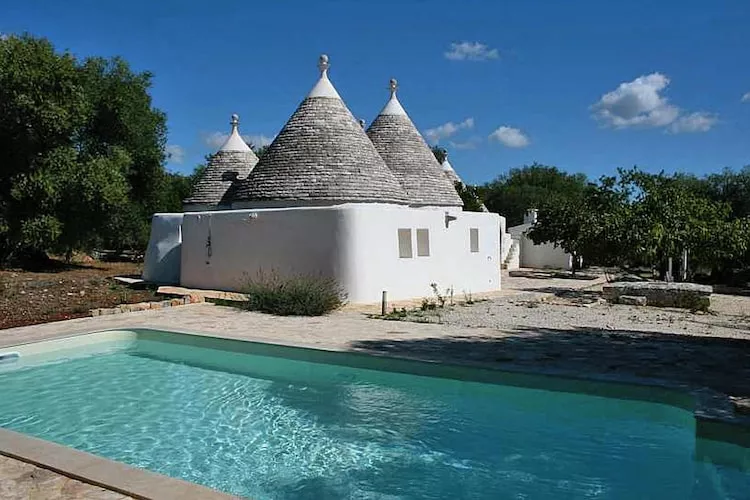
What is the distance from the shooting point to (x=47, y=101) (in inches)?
995

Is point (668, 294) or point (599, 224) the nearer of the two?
point (668, 294)

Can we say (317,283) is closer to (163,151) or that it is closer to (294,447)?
(294,447)

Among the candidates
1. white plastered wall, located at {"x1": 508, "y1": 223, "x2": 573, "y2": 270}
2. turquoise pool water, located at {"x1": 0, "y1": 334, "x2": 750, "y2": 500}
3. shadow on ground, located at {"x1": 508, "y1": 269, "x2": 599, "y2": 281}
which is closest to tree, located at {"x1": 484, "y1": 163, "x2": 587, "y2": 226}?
white plastered wall, located at {"x1": 508, "y1": 223, "x2": 573, "y2": 270}

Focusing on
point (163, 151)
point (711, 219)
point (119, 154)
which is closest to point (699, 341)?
point (711, 219)

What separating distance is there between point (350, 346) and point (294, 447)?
344 cm

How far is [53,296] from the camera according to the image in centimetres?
1797

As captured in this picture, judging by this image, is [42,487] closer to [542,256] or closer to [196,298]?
[196,298]

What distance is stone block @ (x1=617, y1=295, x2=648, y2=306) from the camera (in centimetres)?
1895

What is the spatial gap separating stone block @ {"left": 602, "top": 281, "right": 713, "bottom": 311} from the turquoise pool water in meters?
12.8

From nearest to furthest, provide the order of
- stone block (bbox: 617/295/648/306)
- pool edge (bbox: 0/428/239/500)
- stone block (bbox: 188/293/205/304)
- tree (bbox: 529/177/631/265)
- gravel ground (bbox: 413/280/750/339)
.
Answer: pool edge (bbox: 0/428/239/500), gravel ground (bbox: 413/280/750/339), stone block (bbox: 188/293/205/304), stone block (bbox: 617/295/648/306), tree (bbox: 529/177/631/265)

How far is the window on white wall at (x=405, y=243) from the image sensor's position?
1833 cm

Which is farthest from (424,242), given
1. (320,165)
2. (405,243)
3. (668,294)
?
(668,294)

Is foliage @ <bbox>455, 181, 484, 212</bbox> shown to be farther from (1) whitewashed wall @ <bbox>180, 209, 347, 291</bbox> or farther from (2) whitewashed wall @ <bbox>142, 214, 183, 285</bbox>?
(1) whitewashed wall @ <bbox>180, 209, 347, 291</bbox>

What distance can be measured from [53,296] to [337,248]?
332 inches
